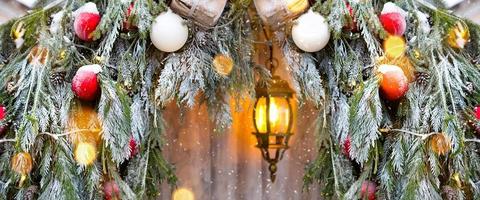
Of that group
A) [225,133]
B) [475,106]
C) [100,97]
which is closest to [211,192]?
[225,133]

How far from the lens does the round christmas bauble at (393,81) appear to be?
2.55m

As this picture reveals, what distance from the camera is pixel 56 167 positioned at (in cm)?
253

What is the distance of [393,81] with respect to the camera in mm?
2559

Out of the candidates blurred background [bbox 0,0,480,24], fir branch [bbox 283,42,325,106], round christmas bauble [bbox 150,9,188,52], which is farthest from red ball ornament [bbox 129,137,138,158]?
blurred background [bbox 0,0,480,24]

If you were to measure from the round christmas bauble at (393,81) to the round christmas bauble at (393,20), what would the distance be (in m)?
0.13

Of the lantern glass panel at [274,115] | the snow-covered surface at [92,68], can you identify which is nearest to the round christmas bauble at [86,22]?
the snow-covered surface at [92,68]

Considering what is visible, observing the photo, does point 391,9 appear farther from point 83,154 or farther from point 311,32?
point 83,154

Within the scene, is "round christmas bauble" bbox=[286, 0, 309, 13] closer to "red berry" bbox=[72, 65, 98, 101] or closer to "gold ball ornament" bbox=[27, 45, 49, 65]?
"red berry" bbox=[72, 65, 98, 101]

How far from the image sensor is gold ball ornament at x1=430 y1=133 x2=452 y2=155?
98.3 inches

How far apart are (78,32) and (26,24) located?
0.79 ft

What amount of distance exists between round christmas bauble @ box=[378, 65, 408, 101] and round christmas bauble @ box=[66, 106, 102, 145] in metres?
0.98

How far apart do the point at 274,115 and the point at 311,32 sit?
1.90 feet

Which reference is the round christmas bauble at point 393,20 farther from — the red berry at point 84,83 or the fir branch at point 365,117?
the red berry at point 84,83

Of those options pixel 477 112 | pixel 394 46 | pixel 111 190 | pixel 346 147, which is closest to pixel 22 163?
pixel 111 190
